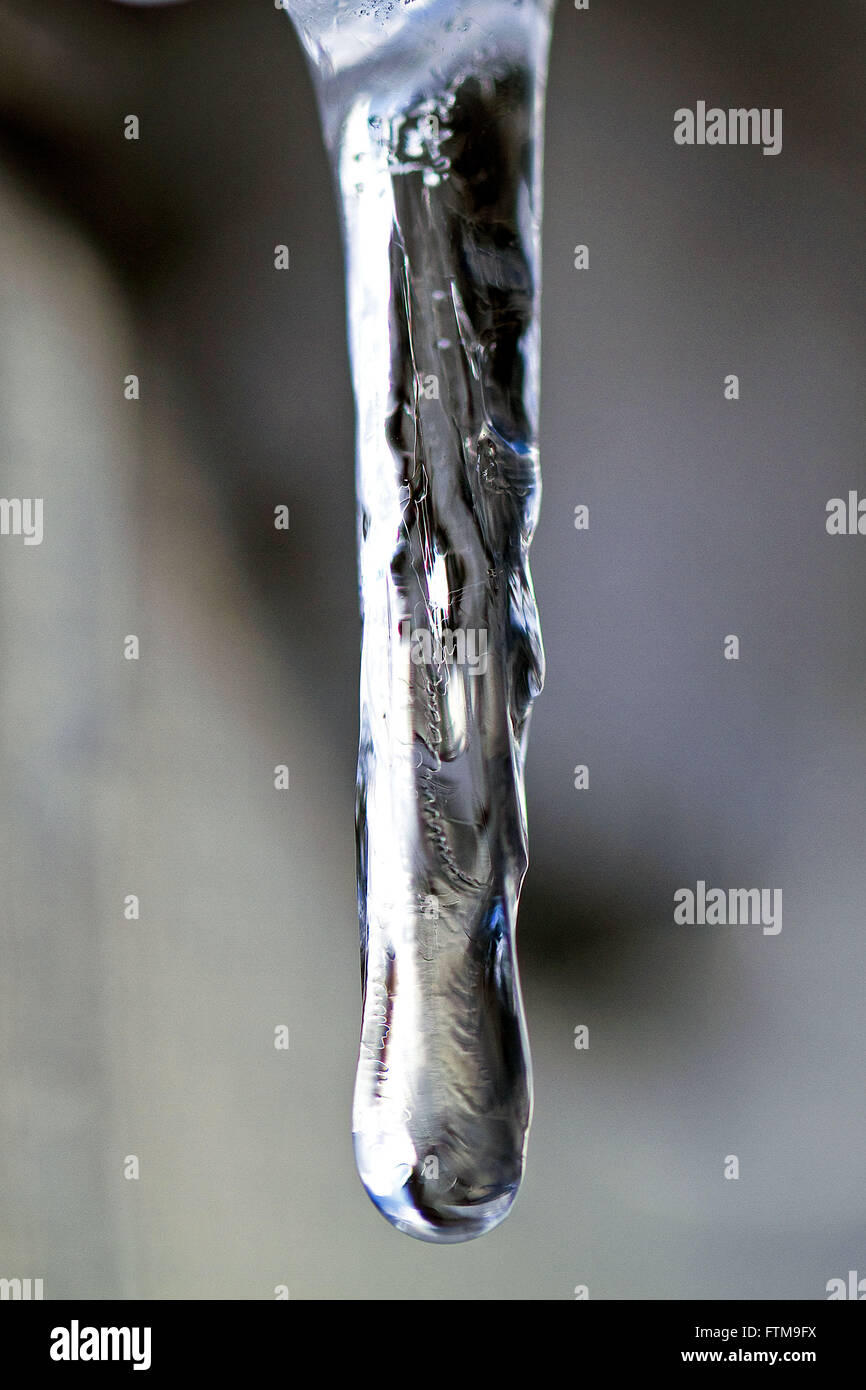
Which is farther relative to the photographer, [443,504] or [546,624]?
[546,624]

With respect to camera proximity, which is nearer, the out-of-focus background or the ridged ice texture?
the ridged ice texture

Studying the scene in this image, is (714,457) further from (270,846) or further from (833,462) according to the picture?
(270,846)

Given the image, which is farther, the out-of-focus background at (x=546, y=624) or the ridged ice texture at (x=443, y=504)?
the out-of-focus background at (x=546, y=624)

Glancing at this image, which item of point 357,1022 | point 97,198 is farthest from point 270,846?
point 97,198
